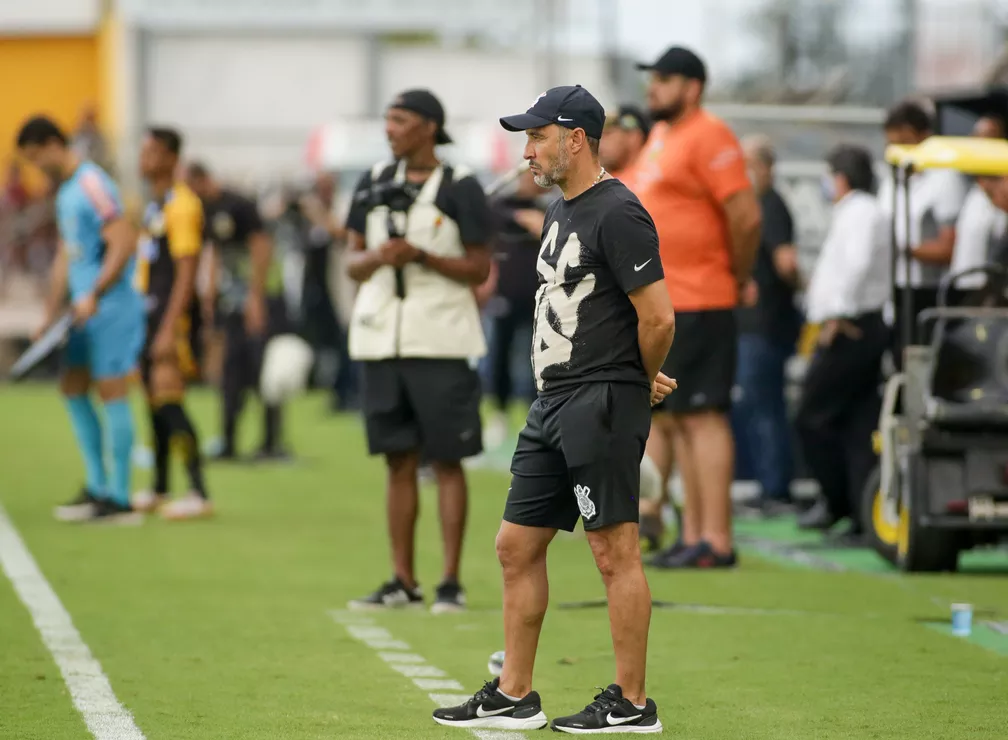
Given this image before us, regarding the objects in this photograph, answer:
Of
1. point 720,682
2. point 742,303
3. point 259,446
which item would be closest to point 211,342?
point 259,446

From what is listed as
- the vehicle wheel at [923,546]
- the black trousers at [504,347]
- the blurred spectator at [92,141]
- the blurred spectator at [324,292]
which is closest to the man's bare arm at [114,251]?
the black trousers at [504,347]

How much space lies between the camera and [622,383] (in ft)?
21.3

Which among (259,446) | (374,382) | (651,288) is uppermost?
(651,288)

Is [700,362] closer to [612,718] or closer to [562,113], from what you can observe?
[562,113]

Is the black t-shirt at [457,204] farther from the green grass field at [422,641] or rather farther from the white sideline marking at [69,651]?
the white sideline marking at [69,651]

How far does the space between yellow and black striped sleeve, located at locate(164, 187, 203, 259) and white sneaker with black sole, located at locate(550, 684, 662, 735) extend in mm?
6764

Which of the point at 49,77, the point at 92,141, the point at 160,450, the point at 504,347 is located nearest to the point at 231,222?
the point at 160,450

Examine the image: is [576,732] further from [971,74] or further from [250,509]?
[971,74]

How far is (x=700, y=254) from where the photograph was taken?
10312mm

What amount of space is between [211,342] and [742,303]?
46.2 feet

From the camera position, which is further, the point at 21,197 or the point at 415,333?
the point at 21,197

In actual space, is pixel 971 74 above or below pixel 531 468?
above

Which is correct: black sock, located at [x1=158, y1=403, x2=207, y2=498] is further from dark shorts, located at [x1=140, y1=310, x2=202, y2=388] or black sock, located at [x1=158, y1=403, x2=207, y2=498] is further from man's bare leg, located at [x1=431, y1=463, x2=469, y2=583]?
man's bare leg, located at [x1=431, y1=463, x2=469, y2=583]

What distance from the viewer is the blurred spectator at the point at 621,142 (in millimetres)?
11227
